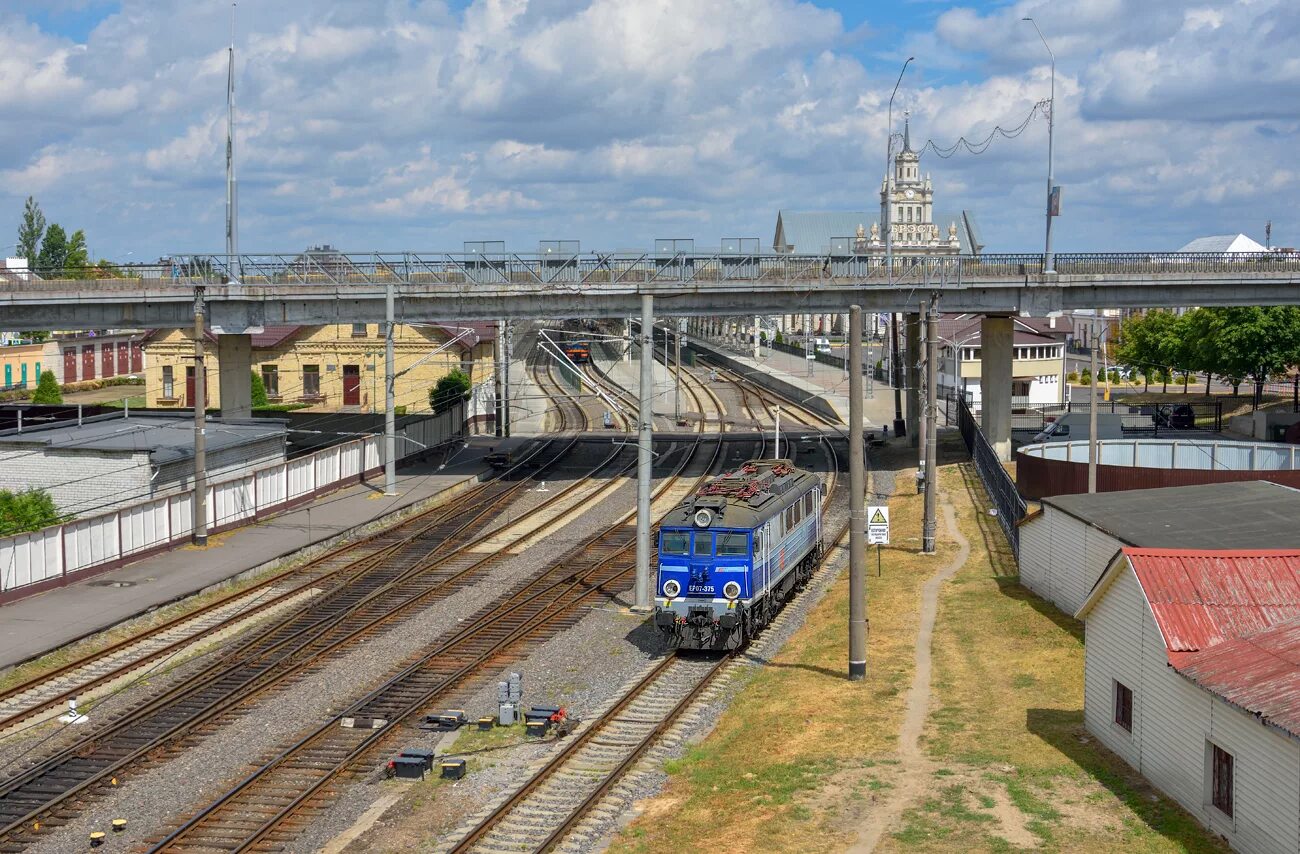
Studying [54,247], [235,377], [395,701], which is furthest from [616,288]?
[54,247]

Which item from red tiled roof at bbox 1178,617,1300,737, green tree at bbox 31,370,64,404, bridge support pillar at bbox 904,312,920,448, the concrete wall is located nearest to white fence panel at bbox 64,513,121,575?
the concrete wall

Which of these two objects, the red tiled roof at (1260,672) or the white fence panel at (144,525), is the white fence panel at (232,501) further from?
the red tiled roof at (1260,672)

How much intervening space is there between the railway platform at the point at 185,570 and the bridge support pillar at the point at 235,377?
7.10 m

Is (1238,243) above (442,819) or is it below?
above

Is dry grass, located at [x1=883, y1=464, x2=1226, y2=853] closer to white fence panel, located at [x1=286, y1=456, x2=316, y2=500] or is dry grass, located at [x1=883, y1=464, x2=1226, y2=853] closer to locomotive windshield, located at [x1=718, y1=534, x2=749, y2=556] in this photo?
locomotive windshield, located at [x1=718, y1=534, x2=749, y2=556]

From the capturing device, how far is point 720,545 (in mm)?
26469

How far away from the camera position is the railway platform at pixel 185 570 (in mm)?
27844

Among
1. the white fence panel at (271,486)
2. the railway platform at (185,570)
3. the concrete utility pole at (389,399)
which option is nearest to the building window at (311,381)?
the railway platform at (185,570)

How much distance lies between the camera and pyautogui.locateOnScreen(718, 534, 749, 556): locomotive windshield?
26438mm

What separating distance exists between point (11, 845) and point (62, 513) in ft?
77.6

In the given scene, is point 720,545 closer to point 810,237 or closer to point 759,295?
point 759,295

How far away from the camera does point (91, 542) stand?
3316cm

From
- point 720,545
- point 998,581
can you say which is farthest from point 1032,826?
point 998,581

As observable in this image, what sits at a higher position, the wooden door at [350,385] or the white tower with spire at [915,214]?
the white tower with spire at [915,214]
